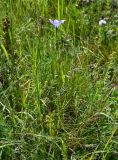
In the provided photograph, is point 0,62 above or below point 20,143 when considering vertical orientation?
above

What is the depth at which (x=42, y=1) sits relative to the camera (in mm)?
2764

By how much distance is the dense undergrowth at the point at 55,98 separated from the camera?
171 centimetres

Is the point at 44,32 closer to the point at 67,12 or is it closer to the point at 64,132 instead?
the point at 67,12

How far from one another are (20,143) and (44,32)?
96 cm

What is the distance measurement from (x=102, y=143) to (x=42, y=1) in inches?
53.5

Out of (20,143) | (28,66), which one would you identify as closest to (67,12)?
(28,66)

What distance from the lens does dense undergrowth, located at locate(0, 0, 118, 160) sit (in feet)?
5.62

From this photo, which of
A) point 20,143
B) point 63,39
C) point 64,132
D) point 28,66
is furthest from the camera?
point 63,39

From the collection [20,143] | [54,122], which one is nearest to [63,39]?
[54,122]

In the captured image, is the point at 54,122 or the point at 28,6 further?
the point at 28,6

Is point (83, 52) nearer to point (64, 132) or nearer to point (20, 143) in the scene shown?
point (64, 132)

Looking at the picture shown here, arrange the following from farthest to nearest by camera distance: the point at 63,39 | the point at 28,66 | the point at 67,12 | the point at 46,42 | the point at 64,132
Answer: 1. the point at 67,12
2. the point at 63,39
3. the point at 46,42
4. the point at 28,66
5. the point at 64,132

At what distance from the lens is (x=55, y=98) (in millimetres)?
1904

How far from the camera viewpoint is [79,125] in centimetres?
180
